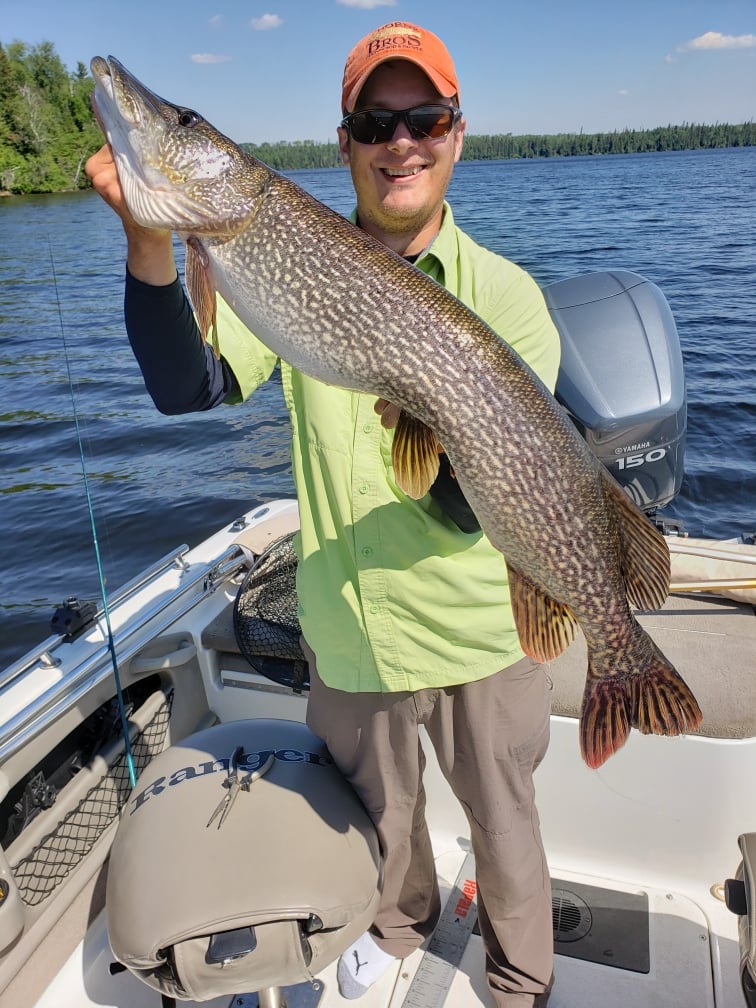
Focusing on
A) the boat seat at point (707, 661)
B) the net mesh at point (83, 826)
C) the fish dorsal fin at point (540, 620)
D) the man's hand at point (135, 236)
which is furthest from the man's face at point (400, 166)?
the net mesh at point (83, 826)

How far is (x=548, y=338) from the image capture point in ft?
7.03

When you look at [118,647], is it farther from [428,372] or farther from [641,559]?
[641,559]

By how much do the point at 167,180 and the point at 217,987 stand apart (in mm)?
2009

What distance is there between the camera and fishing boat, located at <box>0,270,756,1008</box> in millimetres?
1940

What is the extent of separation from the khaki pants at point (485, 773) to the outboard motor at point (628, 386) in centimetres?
165

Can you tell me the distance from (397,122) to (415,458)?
0.99 m

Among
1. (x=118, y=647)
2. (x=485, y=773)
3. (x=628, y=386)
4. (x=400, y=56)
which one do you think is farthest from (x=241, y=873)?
(x=628, y=386)

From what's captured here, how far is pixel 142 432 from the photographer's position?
31.7 ft

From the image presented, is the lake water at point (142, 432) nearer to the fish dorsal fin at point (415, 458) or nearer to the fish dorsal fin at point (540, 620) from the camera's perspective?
the fish dorsal fin at point (415, 458)

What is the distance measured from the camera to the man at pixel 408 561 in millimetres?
2018

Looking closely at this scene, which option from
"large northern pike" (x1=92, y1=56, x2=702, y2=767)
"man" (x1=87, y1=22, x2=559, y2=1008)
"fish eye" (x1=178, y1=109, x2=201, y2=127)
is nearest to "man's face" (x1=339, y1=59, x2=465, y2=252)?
"man" (x1=87, y1=22, x2=559, y2=1008)

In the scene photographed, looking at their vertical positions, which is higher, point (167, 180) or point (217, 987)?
point (167, 180)

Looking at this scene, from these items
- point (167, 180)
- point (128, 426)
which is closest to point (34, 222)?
point (128, 426)

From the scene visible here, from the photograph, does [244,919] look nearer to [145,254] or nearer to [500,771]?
[500,771]
